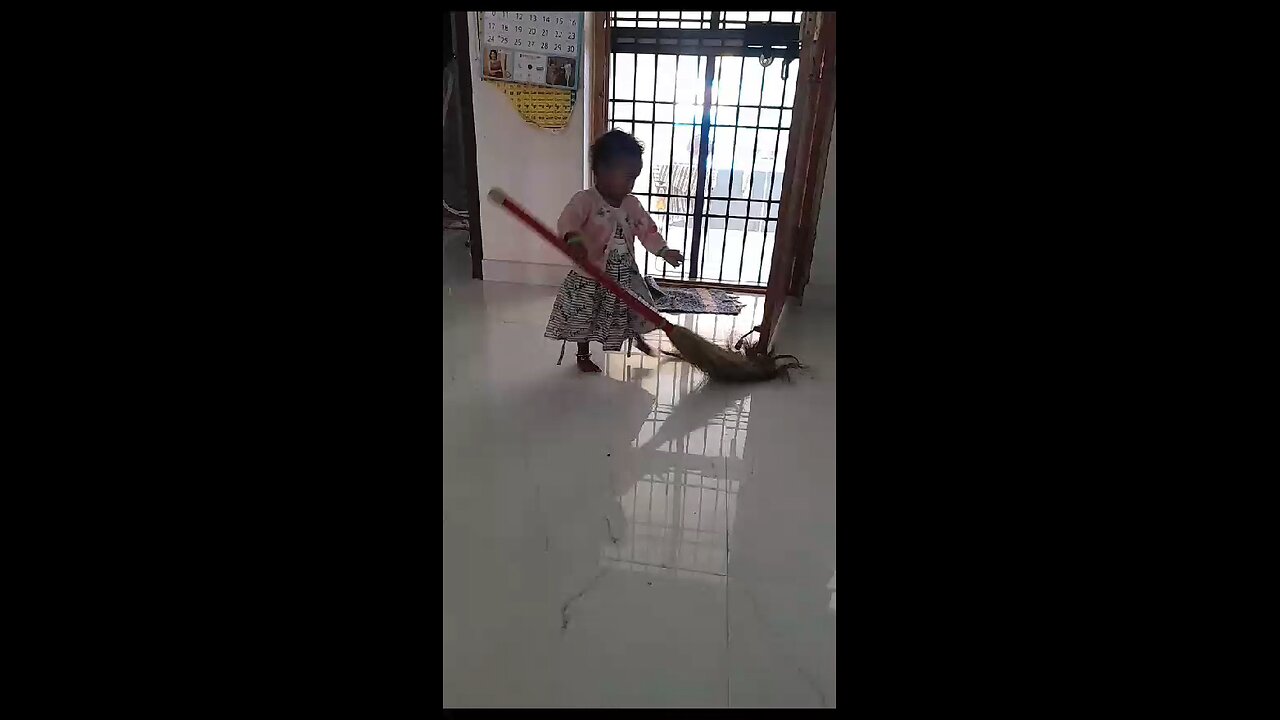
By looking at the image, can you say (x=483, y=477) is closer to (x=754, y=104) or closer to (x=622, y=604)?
(x=622, y=604)

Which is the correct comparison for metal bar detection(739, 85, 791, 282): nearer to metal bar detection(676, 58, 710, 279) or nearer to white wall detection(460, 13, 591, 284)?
metal bar detection(676, 58, 710, 279)

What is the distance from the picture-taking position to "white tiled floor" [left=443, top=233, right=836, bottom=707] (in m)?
0.98

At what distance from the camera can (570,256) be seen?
180 centimetres

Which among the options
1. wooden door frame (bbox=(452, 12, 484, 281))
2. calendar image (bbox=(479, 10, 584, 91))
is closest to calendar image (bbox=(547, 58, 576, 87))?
calendar image (bbox=(479, 10, 584, 91))

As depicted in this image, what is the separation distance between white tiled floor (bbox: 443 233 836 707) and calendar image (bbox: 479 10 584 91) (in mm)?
1116

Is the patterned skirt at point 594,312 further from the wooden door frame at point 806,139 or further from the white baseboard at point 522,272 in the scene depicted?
the white baseboard at point 522,272

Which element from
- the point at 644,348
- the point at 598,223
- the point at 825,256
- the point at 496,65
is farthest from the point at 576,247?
the point at 825,256

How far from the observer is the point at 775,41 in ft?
8.57

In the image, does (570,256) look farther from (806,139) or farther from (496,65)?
(496,65)

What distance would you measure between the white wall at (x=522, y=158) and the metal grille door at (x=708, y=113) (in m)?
0.32

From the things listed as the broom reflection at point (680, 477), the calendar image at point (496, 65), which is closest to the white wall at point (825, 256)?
the broom reflection at point (680, 477)

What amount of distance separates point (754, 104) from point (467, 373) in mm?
1671

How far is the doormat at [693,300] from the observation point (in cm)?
265

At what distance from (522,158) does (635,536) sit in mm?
1838
